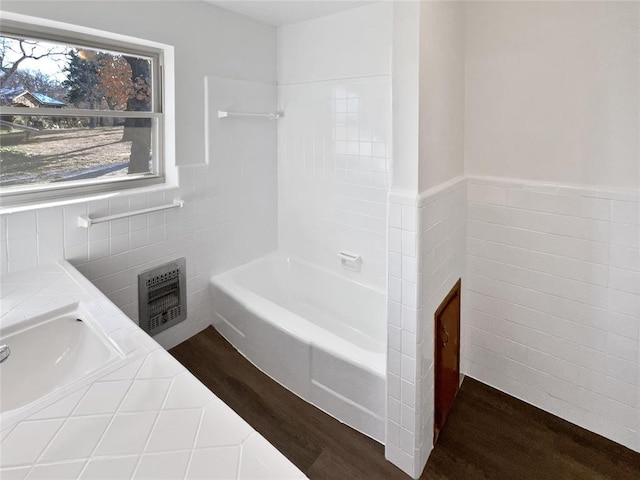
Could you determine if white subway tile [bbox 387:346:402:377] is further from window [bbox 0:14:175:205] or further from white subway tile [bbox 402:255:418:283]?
window [bbox 0:14:175:205]

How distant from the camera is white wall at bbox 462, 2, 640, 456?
5.68 ft

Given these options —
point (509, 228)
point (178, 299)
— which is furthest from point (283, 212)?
point (509, 228)

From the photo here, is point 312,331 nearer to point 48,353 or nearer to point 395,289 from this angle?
point 395,289

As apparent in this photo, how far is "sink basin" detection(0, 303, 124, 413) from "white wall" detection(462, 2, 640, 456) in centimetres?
189

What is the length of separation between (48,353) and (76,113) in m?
1.28

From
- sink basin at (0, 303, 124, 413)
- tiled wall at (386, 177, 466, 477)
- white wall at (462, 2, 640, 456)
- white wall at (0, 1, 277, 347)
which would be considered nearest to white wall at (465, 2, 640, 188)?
white wall at (462, 2, 640, 456)

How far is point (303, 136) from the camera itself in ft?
9.58

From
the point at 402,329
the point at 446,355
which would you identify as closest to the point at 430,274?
the point at 402,329

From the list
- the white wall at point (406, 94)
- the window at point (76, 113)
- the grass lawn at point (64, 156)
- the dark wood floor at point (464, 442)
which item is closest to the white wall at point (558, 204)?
the dark wood floor at point (464, 442)

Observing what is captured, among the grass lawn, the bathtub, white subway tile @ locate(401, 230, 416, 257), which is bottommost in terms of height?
the bathtub

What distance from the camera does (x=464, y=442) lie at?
189 cm

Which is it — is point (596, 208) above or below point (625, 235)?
above

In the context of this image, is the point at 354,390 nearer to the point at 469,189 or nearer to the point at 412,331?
the point at 412,331

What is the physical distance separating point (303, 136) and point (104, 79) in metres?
1.31
